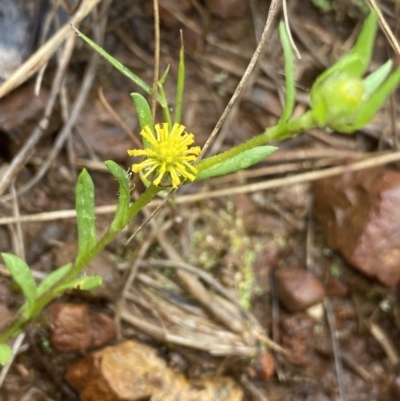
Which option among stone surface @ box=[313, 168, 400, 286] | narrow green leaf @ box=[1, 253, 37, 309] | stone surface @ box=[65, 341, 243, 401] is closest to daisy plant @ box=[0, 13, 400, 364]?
narrow green leaf @ box=[1, 253, 37, 309]

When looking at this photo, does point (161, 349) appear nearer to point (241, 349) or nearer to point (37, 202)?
point (241, 349)

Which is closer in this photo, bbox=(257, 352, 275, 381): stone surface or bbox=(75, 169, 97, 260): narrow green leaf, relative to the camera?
bbox=(75, 169, 97, 260): narrow green leaf

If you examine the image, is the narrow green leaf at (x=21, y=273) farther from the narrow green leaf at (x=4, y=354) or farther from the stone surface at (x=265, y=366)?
the stone surface at (x=265, y=366)

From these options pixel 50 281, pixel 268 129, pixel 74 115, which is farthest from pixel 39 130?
pixel 268 129

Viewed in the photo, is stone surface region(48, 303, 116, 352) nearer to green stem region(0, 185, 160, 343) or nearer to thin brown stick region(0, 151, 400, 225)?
green stem region(0, 185, 160, 343)

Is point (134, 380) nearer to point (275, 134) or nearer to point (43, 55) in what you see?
point (275, 134)

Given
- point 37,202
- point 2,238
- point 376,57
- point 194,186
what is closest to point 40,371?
point 2,238

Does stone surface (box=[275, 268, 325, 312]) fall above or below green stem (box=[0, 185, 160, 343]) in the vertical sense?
below
